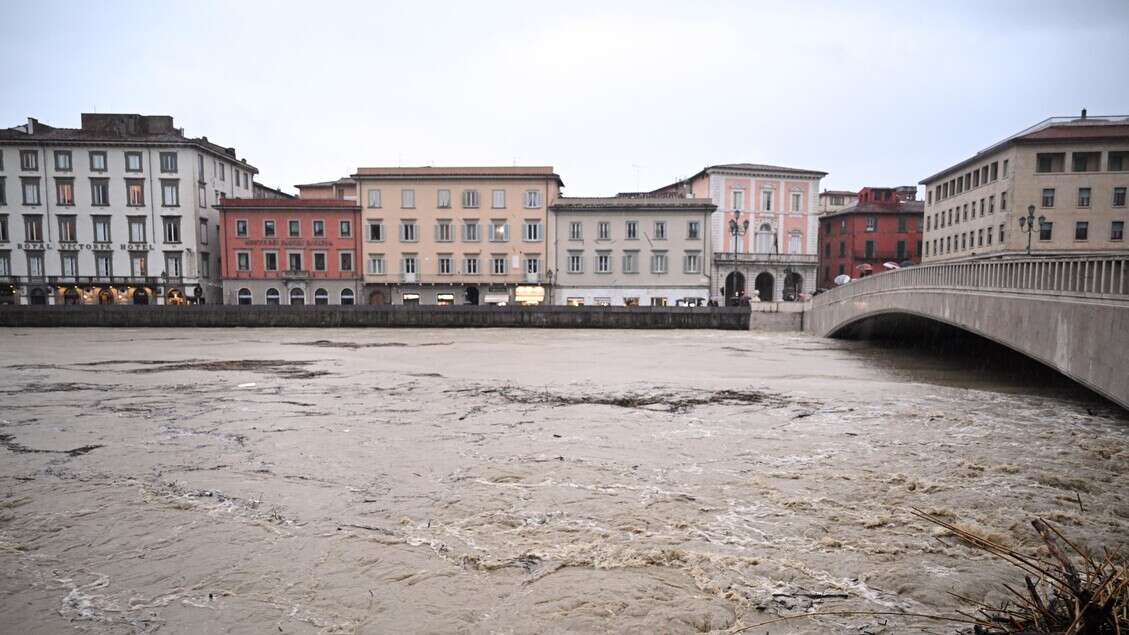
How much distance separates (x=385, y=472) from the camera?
26.8ft

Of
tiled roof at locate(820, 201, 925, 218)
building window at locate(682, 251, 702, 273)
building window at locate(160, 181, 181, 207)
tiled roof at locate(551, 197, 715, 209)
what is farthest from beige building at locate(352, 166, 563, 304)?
tiled roof at locate(820, 201, 925, 218)

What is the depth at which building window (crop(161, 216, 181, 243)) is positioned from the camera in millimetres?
50531

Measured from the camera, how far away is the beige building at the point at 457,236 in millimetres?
51625

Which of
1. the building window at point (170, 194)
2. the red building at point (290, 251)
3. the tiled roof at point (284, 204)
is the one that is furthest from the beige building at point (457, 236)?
the building window at point (170, 194)

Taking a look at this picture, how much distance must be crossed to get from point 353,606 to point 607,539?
223 centimetres

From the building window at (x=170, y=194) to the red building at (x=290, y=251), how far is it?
10.4 ft

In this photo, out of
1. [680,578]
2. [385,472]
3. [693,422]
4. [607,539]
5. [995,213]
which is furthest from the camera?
[995,213]

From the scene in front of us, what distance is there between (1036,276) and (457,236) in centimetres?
4283

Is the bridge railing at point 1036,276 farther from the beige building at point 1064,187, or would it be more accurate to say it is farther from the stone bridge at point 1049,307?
the beige building at point 1064,187

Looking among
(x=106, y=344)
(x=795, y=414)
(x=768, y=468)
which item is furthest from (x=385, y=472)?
(x=106, y=344)

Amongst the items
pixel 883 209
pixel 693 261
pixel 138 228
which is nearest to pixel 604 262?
pixel 693 261

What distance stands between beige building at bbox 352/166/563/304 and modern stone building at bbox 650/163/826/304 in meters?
Answer: 13.4

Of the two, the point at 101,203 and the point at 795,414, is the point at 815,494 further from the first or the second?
the point at 101,203

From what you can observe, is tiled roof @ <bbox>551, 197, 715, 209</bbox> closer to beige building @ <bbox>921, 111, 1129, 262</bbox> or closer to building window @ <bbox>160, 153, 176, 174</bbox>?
beige building @ <bbox>921, 111, 1129, 262</bbox>
